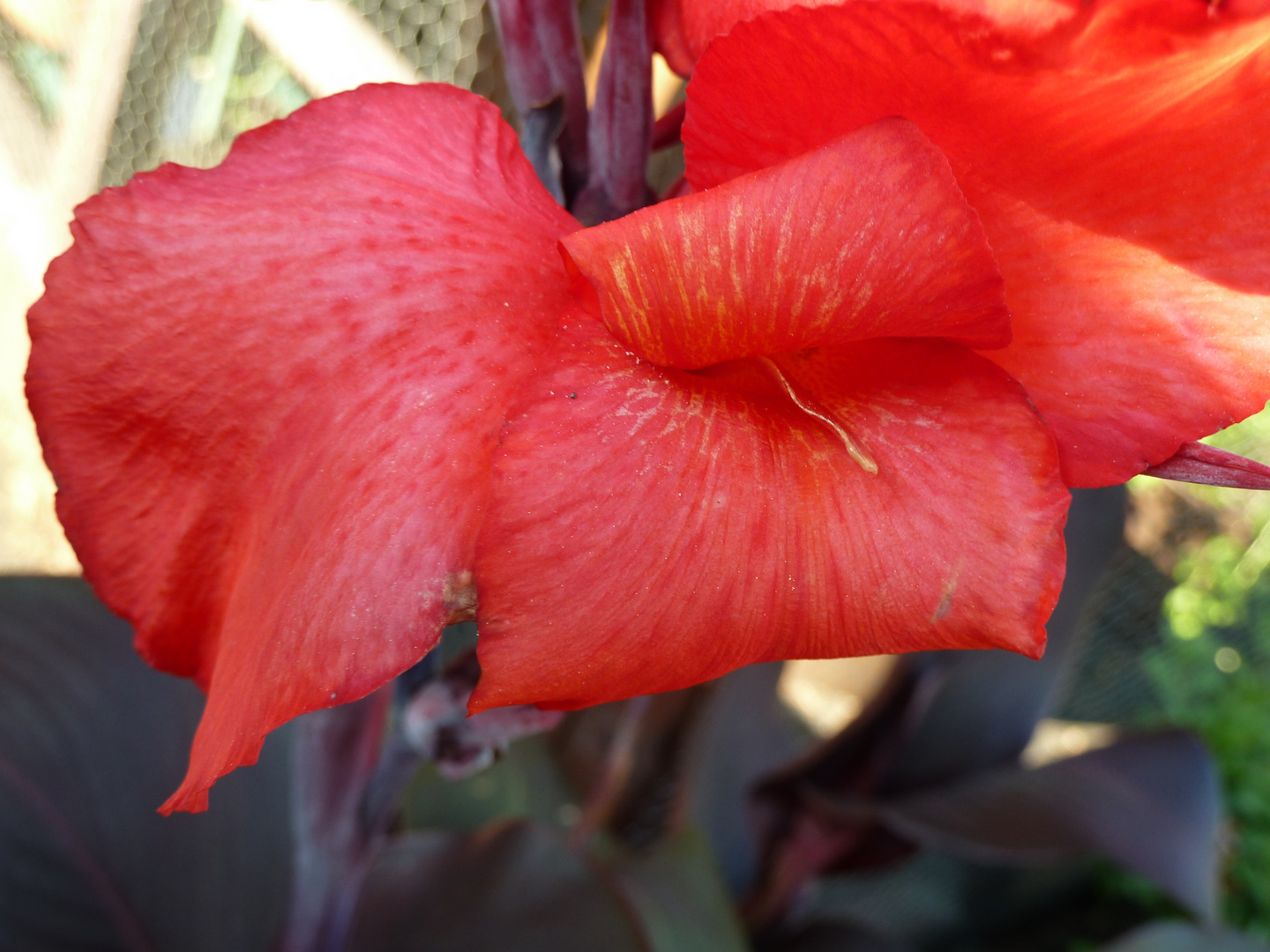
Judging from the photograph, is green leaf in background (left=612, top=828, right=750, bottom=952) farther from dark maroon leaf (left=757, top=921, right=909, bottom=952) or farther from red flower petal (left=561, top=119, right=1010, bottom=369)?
red flower petal (left=561, top=119, right=1010, bottom=369)

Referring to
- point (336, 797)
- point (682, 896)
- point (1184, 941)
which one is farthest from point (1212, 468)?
point (1184, 941)

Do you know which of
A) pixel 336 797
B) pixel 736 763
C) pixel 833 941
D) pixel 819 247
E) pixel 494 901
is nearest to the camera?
pixel 819 247

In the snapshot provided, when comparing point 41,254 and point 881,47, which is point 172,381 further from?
point 41,254

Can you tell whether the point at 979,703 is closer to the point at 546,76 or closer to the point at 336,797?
the point at 336,797

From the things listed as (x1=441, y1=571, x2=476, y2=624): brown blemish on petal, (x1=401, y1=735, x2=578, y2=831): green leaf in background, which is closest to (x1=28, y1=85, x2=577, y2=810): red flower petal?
(x1=441, y1=571, x2=476, y2=624): brown blemish on petal

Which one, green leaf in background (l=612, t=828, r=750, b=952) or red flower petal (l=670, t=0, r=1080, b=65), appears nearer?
red flower petal (l=670, t=0, r=1080, b=65)

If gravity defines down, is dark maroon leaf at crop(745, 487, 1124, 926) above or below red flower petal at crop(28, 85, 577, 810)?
below

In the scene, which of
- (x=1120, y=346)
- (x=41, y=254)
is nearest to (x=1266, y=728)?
(x=1120, y=346)
